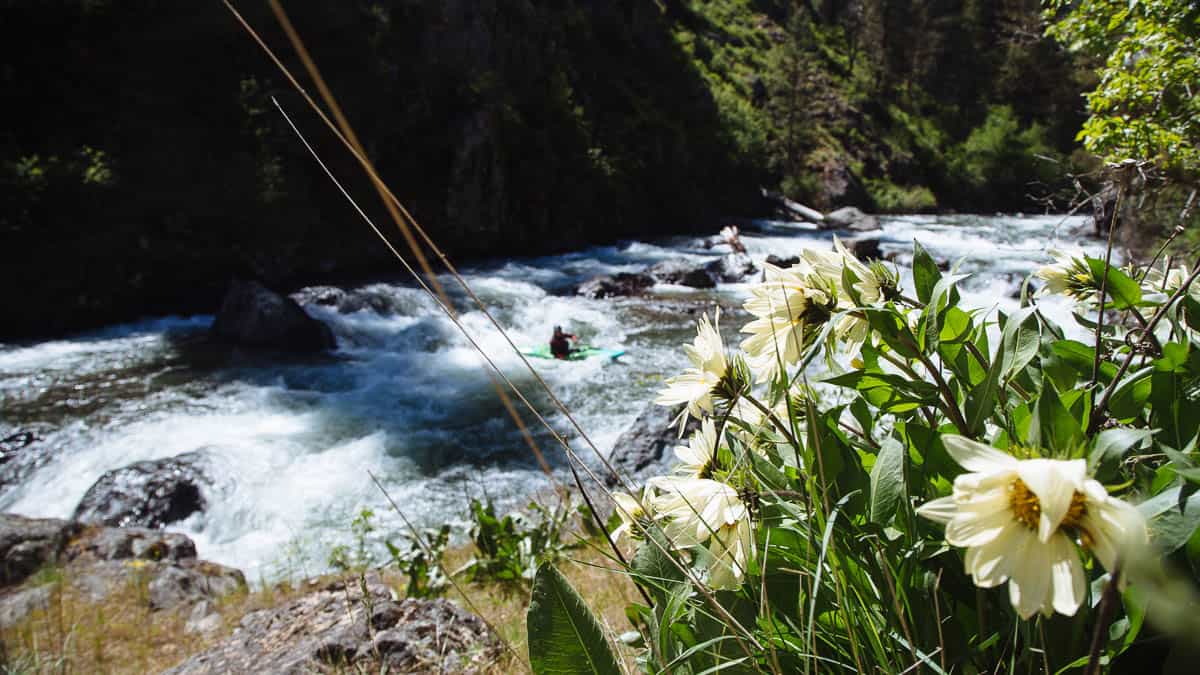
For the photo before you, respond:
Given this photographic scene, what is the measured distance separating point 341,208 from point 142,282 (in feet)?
14.0

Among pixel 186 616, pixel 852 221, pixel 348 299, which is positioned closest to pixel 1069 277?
pixel 186 616

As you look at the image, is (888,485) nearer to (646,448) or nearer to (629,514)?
(629,514)

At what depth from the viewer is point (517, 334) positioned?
10914 millimetres

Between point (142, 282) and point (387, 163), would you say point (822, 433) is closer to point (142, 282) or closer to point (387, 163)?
point (142, 282)

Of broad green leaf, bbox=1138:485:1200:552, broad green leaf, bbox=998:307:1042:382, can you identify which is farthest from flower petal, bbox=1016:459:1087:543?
broad green leaf, bbox=998:307:1042:382

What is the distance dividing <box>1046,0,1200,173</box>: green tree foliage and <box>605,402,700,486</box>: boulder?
2785 mm

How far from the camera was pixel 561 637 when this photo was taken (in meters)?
0.88

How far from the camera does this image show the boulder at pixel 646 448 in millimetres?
4391

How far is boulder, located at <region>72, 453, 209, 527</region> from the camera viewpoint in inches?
215

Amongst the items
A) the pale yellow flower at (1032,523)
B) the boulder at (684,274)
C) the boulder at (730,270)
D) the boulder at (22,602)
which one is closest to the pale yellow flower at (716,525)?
the pale yellow flower at (1032,523)

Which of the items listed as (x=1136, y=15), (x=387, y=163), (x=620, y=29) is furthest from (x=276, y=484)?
(x=620, y=29)

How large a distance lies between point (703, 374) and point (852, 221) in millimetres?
24092

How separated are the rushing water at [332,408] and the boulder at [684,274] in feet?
3.94

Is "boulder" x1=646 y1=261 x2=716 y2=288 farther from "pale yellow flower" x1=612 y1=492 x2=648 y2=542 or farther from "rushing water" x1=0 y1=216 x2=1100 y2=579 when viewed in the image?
"pale yellow flower" x1=612 y1=492 x2=648 y2=542
